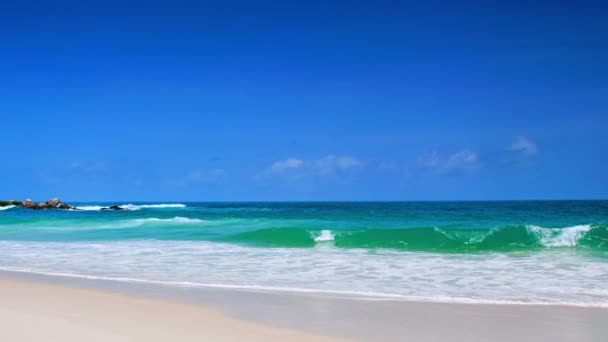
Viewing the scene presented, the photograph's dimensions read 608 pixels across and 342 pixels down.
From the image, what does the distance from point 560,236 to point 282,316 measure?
14208 mm

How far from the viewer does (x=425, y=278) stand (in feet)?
33.1

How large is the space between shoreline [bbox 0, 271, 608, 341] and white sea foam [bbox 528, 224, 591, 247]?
11.1 meters

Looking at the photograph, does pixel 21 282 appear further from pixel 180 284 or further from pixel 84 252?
pixel 84 252

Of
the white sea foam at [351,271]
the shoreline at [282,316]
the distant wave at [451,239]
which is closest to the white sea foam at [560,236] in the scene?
the distant wave at [451,239]

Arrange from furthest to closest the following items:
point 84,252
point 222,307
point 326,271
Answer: point 84,252 < point 326,271 < point 222,307

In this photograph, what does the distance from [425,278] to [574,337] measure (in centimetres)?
457

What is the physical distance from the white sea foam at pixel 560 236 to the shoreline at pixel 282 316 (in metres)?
11.1

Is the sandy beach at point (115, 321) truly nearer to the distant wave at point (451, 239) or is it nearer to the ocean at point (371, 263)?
the ocean at point (371, 263)

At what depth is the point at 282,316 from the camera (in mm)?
6508

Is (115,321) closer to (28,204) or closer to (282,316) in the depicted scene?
(282,316)

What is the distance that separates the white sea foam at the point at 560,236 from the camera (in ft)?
57.0

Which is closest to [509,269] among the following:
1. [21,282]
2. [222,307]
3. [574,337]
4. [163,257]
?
[574,337]

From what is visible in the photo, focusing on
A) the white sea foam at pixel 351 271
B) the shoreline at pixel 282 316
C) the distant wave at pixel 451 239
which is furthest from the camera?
the distant wave at pixel 451 239

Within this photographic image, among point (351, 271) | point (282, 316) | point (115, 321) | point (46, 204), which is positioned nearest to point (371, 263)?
point (351, 271)
